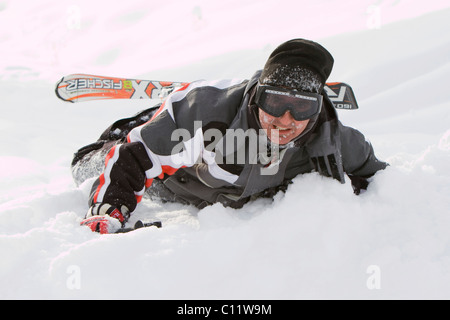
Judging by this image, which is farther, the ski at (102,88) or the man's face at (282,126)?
the ski at (102,88)

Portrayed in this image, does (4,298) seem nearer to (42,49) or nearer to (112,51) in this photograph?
(112,51)

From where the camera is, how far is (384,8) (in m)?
8.02

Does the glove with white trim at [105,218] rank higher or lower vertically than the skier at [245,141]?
lower

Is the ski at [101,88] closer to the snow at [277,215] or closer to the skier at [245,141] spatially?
the snow at [277,215]

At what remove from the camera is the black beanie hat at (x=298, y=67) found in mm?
1599

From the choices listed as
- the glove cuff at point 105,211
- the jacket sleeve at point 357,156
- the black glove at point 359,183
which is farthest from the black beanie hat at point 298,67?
the glove cuff at point 105,211

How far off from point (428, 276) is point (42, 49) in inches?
483

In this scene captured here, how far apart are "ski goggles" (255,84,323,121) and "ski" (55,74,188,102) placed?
2501mm

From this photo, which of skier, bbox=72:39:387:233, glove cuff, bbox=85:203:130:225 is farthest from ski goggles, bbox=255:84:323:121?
glove cuff, bbox=85:203:130:225

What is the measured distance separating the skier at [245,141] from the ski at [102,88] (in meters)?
2.31

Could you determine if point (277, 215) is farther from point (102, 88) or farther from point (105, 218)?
point (102, 88)

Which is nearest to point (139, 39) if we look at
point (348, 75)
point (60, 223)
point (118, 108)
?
point (118, 108)

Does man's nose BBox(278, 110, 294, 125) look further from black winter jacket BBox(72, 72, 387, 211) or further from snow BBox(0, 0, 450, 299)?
snow BBox(0, 0, 450, 299)

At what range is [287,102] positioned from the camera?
1592 mm
